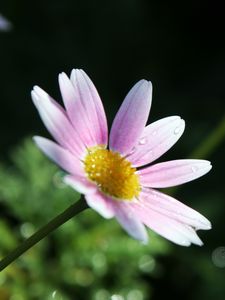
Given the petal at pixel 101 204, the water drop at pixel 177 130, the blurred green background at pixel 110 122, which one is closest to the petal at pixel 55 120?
the petal at pixel 101 204

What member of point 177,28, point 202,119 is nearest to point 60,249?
point 202,119

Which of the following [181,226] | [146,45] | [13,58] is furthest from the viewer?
[146,45]

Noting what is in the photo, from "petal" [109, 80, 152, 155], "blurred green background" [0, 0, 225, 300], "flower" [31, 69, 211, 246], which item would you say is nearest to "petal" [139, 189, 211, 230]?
"flower" [31, 69, 211, 246]

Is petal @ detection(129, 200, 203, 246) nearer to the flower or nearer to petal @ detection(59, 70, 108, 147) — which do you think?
the flower

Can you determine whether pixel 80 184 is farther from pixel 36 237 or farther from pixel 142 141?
pixel 142 141

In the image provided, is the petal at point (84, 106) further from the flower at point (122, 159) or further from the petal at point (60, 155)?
the petal at point (60, 155)

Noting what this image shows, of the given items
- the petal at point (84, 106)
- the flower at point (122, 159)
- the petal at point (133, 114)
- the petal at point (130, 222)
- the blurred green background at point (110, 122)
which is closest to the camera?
the petal at point (130, 222)

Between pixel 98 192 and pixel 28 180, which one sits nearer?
pixel 98 192

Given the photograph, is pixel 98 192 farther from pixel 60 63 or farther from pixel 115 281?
pixel 60 63

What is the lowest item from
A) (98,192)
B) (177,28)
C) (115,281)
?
(115,281)
